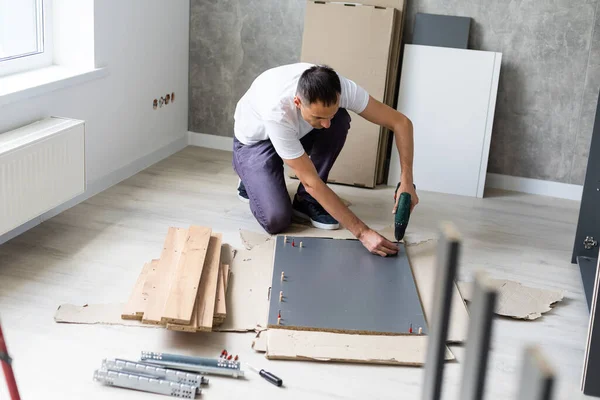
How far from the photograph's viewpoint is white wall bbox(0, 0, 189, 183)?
3623 mm

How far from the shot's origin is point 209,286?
2.78 metres

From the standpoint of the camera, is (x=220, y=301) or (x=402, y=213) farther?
(x=402, y=213)

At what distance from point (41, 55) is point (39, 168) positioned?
0.81 metres

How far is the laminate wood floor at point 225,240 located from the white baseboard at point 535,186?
3.0 inches

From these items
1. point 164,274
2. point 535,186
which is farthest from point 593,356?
point 535,186

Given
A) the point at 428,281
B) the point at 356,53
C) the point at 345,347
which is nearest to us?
the point at 345,347

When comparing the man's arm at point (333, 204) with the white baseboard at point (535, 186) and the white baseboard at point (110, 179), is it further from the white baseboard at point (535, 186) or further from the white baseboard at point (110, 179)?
the white baseboard at point (535, 186)

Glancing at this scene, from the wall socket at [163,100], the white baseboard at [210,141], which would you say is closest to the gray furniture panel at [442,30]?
the white baseboard at [210,141]

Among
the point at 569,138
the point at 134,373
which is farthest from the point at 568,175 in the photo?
the point at 134,373

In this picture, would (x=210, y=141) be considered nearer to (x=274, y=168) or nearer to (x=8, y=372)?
(x=274, y=168)

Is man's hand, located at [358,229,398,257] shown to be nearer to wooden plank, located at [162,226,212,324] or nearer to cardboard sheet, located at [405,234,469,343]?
cardboard sheet, located at [405,234,469,343]

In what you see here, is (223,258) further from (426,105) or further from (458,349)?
(426,105)

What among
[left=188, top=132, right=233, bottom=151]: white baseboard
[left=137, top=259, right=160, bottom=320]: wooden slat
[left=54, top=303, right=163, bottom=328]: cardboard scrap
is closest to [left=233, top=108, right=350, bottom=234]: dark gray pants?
[left=137, top=259, right=160, bottom=320]: wooden slat

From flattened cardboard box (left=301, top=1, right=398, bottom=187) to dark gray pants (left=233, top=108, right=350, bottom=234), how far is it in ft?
1.94
